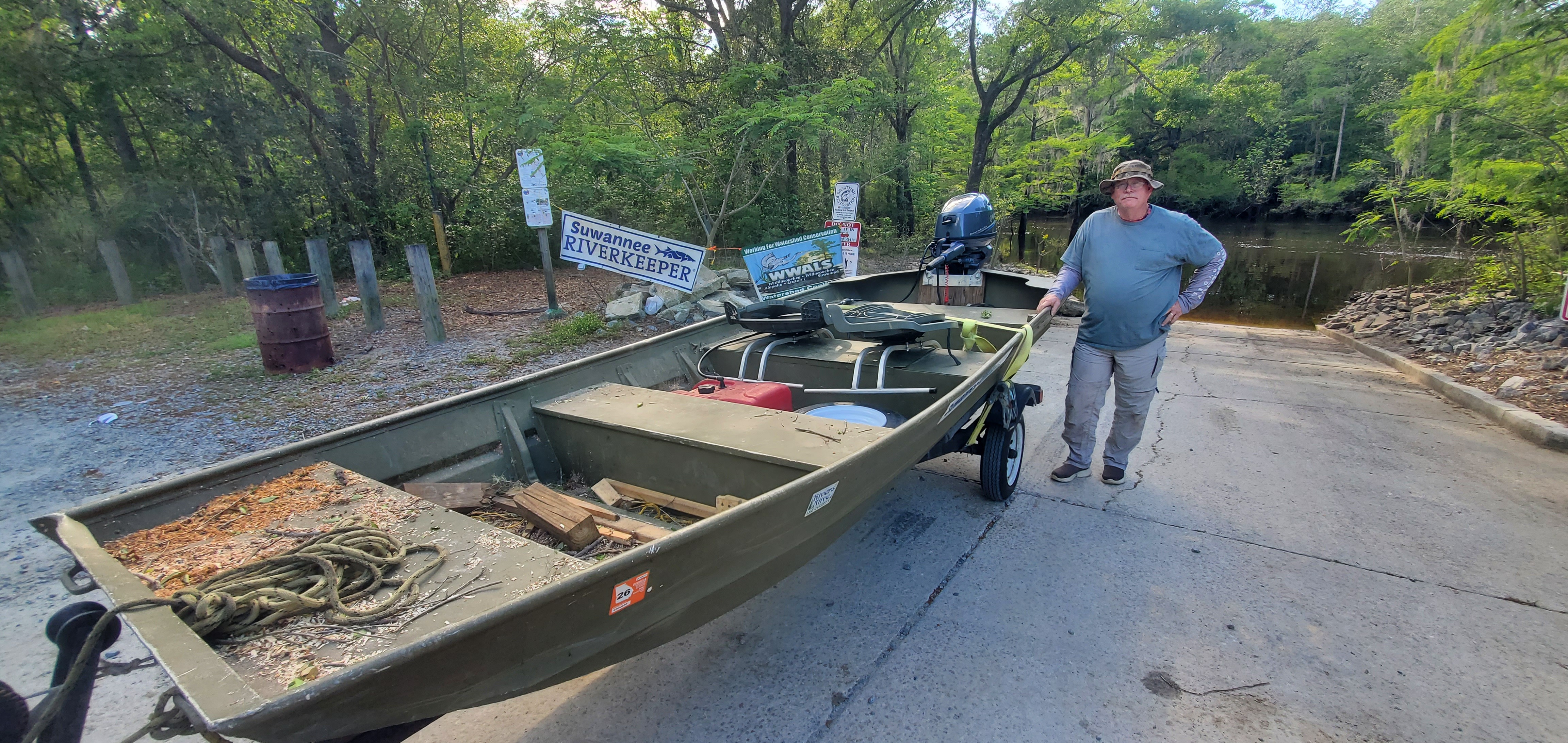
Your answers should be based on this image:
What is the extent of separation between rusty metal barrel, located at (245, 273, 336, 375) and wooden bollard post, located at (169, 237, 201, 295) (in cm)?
763

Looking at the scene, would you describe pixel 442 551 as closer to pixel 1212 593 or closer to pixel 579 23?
pixel 1212 593

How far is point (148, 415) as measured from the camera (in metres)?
5.53

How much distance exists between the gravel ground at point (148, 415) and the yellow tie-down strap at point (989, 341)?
404 cm

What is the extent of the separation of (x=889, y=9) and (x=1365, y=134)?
36.6 metres

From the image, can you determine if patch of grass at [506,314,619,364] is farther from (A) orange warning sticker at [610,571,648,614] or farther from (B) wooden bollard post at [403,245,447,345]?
(A) orange warning sticker at [610,571,648,614]

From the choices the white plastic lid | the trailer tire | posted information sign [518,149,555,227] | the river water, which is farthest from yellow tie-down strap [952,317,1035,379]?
the river water

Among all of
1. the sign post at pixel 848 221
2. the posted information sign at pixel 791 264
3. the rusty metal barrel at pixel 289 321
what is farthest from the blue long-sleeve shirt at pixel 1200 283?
the rusty metal barrel at pixel 289 321

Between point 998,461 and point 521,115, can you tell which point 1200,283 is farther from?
point 521,115

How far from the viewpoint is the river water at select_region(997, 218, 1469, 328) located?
1561 cm

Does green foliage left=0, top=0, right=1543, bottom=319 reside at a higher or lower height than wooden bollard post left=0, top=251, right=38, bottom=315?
higher

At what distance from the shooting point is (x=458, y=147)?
14.3 meters

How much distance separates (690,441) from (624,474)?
536 millimetres

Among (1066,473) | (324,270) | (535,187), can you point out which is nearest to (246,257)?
(324,270)

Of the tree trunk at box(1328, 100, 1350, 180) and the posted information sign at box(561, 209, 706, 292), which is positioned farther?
the tree trunk at box(1328, 100, 1350, 180)
